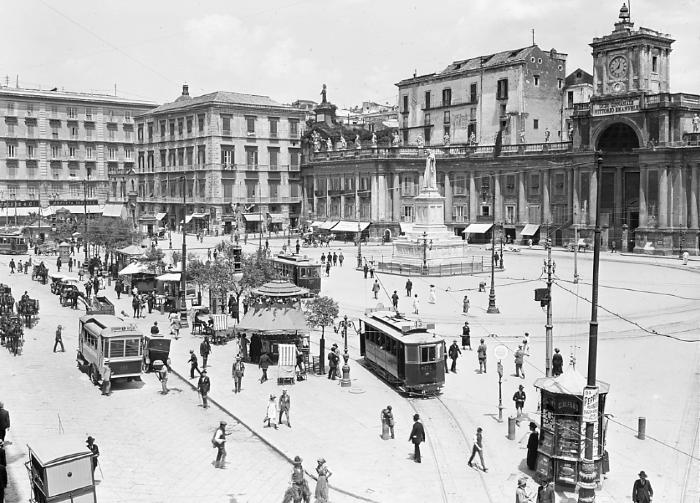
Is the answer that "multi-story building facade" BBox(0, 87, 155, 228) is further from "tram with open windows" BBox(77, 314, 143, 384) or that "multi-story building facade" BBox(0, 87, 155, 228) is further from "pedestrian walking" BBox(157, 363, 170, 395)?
"pedestrian walking" BBox(157, 363, 170, 395)

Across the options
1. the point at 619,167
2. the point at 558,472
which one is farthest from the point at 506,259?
the point at 558,472

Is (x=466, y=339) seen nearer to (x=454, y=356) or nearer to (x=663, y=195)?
(x=454, y=356)

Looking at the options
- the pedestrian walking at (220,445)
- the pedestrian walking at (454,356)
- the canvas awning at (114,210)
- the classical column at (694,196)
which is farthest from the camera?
the canvas awning at (114,210)

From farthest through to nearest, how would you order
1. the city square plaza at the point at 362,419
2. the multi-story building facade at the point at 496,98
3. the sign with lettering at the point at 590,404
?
the multi-story building facade at the point at 496,98 < the city square plaza at the point at 362,419 < the sign with lettering at the point at 590,404

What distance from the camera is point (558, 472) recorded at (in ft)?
58.4

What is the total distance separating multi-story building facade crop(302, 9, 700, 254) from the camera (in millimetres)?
67375

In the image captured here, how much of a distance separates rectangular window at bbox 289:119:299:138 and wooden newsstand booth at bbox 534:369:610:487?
87.2 metres

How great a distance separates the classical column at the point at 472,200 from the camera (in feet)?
278

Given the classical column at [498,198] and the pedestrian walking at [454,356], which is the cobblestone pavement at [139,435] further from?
the classical column at [498,198]

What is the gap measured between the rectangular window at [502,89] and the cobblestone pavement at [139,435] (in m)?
66.9

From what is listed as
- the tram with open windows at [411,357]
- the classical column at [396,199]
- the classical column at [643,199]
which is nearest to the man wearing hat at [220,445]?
the tram with open windows at [411,357]

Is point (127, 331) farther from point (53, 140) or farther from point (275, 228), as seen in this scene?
point (53, 140)

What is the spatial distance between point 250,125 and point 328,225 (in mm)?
16533

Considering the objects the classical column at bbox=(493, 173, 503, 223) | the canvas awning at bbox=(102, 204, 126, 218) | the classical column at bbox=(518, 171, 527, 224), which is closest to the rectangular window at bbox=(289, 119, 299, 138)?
the canvas awning at bbox=(102, 204, 126, 218)
